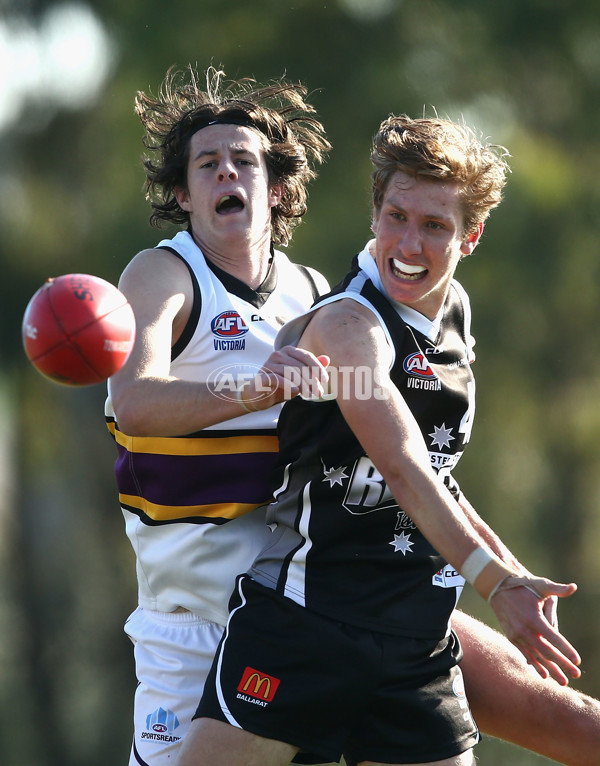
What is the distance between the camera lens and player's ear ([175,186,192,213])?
188 inches

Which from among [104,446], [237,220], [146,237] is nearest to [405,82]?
[146,237]

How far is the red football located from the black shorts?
3.10 feet

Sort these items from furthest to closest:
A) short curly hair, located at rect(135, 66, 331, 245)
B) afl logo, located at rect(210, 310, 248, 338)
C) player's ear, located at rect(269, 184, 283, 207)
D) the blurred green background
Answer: the blurred green background < player's ear, located at rect(269, 184, 283, 207) < short curly hair, located at rect(135, 66, 331, 245) < afl logo, located at rect(210, 310, 248, 338)

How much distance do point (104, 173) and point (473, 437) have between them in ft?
19.3

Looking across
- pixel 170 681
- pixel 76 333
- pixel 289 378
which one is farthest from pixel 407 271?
pixel 170 681

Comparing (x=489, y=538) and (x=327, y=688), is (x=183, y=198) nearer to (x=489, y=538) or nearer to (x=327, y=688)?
(x=489, y=538)

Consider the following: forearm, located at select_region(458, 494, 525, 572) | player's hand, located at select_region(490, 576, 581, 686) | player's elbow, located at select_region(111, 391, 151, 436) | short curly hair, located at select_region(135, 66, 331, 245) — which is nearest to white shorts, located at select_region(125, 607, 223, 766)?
player's elbow, located at select_region(111, 391, 151, 436)

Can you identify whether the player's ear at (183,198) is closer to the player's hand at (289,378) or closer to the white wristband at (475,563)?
the player's hand at (289,378)

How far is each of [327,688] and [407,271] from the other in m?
1.37

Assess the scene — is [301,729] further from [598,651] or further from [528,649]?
[598,651]

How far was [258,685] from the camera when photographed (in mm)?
3582

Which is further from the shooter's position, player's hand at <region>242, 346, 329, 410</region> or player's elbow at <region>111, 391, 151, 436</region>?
player's elbow at <region>111, 391, 151, 436</region>

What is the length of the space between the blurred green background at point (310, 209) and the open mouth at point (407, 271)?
10.3m

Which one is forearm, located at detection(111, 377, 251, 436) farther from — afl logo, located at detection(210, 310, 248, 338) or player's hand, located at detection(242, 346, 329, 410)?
afl logo, located at detection(210, 310, 248, 338)
